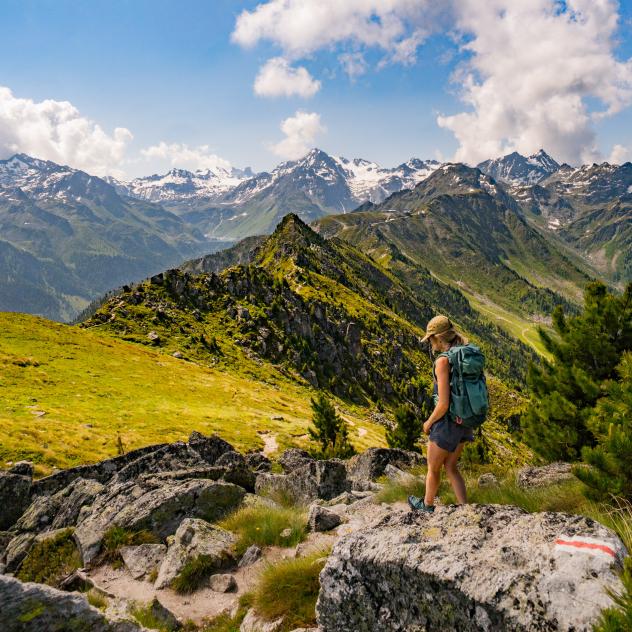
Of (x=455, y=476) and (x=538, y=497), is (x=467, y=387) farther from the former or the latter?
(x=538, y=497)

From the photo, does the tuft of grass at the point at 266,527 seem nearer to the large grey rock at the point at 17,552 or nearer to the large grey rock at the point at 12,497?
the large grey rock at the point at 17,552

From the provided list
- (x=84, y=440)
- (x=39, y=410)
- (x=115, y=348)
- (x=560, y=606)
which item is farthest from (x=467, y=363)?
(x=115, y=348)

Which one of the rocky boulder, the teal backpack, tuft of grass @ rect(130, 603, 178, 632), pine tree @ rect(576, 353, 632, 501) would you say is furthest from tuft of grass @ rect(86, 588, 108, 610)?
the rocky boulder

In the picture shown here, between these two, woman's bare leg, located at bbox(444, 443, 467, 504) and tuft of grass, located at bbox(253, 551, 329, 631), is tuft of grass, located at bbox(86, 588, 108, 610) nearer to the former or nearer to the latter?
tuft of grass, located at bbox(253, 551, 329, 631)

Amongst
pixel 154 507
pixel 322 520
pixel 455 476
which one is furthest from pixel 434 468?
pixel 154 507

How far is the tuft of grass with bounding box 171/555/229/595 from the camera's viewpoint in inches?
376

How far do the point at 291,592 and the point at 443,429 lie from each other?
4057 mm

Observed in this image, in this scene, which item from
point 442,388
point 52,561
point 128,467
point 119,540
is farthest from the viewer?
point 128,467

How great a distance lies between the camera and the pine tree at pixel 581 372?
54.0 feet

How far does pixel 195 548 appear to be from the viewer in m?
10.3

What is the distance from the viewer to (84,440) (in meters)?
36.1

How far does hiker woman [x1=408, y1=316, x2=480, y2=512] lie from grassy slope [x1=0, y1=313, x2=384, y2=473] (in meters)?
31.0

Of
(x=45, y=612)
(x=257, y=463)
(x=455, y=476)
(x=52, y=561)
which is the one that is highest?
(x=455, y=476)

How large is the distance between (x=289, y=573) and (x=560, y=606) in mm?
4878
